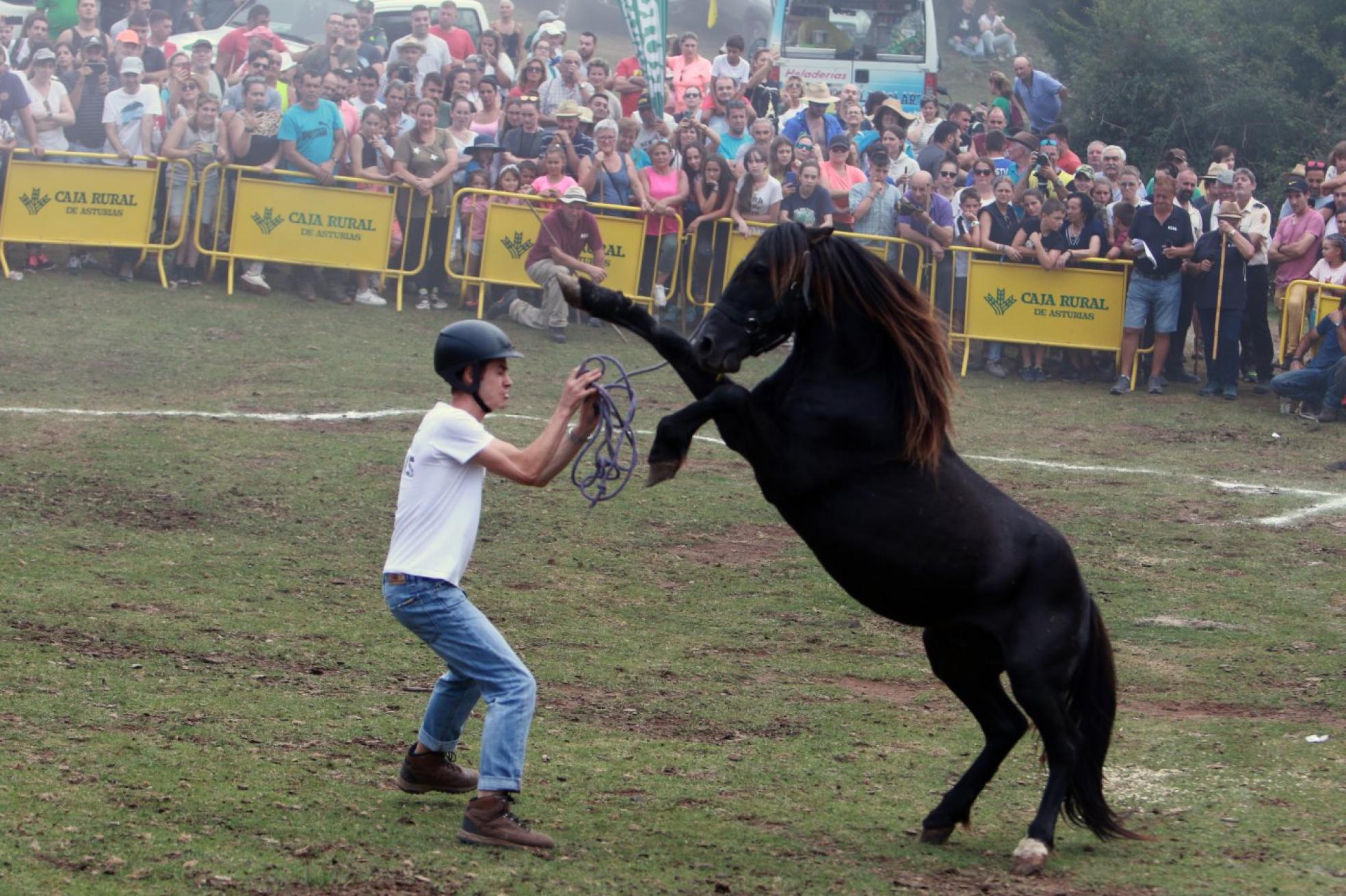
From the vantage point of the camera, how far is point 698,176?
1762cm

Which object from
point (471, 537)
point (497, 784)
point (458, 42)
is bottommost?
point (497, 784)

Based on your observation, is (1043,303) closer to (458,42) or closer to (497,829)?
(458,42)

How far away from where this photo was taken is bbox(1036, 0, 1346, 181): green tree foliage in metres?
23.3

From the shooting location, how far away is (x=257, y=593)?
850cm

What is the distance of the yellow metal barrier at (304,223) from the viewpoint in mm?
17281

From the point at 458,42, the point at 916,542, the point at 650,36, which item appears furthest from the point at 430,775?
the point at 458,42

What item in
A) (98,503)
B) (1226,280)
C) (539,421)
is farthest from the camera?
(1226,280)

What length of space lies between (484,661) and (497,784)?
41 centimetres

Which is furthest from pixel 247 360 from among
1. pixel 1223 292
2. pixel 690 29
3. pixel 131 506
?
pixel 690 29

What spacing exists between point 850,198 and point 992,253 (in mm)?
1675

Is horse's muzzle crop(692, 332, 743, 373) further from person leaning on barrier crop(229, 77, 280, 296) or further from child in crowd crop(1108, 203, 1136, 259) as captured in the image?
person leaning on barrier crop(229, 77, 280, 296)

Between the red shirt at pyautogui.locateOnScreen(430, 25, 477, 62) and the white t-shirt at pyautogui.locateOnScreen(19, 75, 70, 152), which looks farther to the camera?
the red shirt at pyautogui.locateOnScreen(430, 25, 477, 62)

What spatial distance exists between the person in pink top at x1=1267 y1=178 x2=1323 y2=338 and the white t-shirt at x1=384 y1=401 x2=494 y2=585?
1280cm

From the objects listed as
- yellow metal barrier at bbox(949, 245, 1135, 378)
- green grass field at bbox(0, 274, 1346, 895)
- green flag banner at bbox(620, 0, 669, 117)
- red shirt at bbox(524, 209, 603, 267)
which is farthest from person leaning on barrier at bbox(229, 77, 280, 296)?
yellow metal barrier at bbox(949, 245, 1135, 378)
